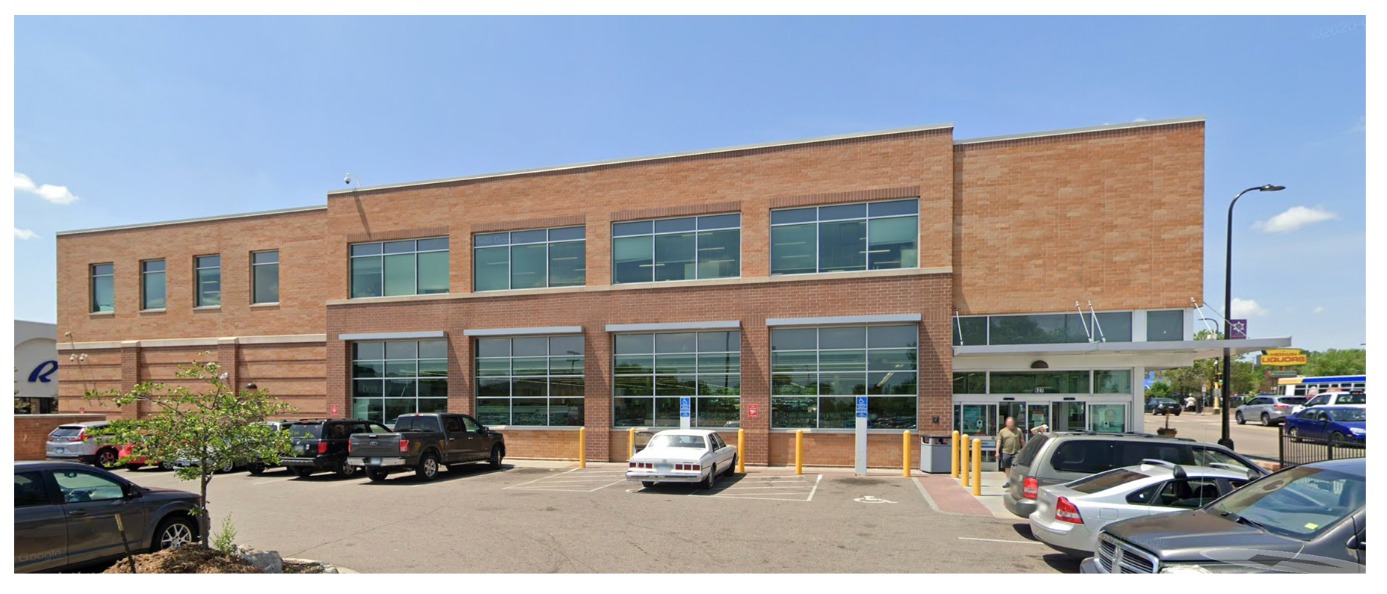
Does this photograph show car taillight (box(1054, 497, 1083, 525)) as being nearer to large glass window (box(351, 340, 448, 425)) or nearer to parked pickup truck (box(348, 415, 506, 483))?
parked pickup truck (box(348, 415, 506, 483))

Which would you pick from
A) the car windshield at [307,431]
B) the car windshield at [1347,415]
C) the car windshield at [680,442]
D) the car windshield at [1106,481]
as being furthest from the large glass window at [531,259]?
the car windshield at [1347,415]

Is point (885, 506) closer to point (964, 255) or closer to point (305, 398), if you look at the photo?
point (964, 255)

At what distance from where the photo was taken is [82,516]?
821cm

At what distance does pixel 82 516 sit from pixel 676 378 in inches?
622

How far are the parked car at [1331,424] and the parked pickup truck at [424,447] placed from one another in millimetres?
27060

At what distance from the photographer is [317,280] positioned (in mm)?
27641

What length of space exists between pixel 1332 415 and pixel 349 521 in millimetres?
33609

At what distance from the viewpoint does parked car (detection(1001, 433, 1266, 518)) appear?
10.6 metres

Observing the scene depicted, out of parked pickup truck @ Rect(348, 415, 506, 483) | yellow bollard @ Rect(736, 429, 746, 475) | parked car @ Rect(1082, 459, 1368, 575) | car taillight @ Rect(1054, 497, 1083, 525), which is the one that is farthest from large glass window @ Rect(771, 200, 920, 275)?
parked car @ Rect(1082, 459, 1368, 575)

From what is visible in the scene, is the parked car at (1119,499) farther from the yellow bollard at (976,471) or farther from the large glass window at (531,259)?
the large glass window at (531,259)

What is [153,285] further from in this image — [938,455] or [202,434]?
[938,455]

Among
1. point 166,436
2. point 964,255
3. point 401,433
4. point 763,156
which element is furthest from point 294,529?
point 964,255

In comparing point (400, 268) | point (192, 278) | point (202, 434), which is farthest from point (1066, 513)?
point (192, 278)
